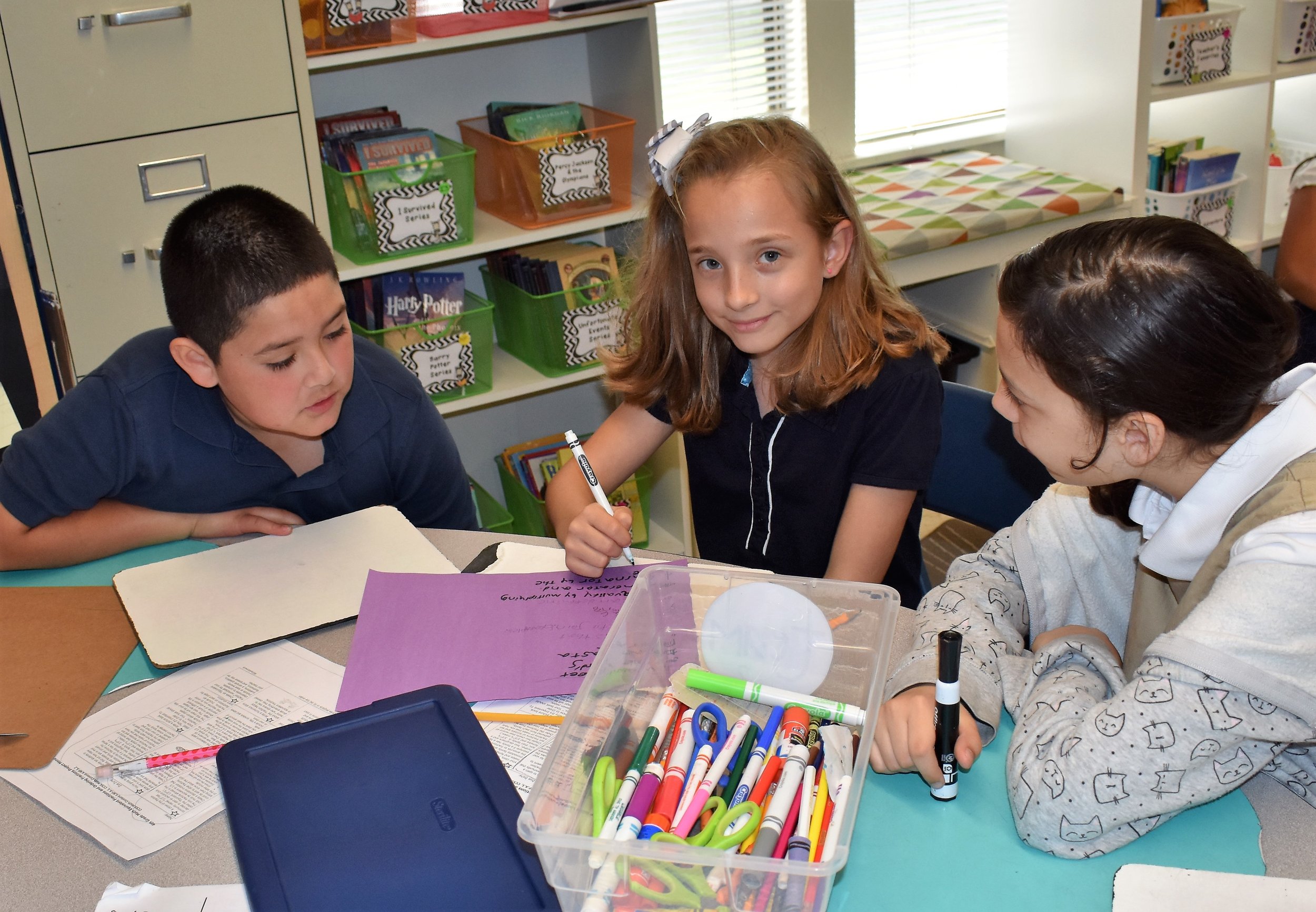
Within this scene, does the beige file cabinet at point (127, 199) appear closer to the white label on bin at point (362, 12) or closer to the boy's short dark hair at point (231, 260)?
the white label on bin at point (362, 12)

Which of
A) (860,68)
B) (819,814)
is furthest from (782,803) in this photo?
(860,68)

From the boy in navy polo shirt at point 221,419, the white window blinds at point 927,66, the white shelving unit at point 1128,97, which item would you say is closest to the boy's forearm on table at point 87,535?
the boy in navy polo shirt at point 221,419

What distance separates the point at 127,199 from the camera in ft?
5.85

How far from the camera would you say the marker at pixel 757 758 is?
30.6 inches

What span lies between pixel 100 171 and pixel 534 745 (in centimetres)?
131

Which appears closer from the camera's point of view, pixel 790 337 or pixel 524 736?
pixel 524 736

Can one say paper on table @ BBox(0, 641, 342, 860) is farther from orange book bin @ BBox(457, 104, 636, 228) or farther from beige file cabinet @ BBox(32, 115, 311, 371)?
orange book bin @ BBox(457, 104, 636, 228)

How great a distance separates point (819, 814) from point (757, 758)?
72mm

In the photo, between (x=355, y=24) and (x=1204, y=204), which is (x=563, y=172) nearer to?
(x=355, y=24)

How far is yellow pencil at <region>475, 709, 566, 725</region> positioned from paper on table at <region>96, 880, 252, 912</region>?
0.77 feet

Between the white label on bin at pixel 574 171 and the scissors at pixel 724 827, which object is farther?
the white label on bin at pixel 574 171

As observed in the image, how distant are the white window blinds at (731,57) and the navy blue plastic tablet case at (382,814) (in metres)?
1.95

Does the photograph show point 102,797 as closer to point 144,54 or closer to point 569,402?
point 144,54

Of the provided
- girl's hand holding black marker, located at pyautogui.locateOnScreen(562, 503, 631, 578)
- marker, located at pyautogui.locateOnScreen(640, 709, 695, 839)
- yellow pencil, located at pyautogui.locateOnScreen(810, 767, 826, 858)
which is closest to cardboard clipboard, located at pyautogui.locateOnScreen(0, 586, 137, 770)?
girl's hand holding black marker, located at pyautogui.locateOnScreen(562, 503, 631, 578)
